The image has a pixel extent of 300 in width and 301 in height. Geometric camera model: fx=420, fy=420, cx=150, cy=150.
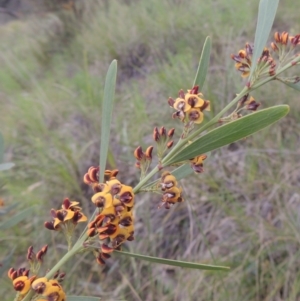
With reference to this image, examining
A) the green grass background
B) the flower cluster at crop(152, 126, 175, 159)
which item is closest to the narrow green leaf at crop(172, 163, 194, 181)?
the flower cluster at crop(152, 126, 175, 159)

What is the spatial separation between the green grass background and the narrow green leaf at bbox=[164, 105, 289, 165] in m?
0.70

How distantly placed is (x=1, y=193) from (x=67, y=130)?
0.45 m

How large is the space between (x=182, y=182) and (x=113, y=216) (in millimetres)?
1145

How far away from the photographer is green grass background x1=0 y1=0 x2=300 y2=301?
52.4 inches

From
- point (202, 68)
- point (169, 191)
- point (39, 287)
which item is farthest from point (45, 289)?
point (202, 68)

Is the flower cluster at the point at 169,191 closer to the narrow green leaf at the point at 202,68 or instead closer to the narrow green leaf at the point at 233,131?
the narrow green leaf at the point at 233,131

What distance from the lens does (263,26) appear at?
0.47 metres

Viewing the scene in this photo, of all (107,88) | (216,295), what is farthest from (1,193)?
(107,88)

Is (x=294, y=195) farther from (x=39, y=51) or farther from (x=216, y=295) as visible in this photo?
(x=39, y=51)

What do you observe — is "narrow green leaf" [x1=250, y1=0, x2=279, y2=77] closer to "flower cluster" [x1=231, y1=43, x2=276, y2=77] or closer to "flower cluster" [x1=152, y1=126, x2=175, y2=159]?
"flower cluster" [x1=231, y1=43, x2=276, y2=77]

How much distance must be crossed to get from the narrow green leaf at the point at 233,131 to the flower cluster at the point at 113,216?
0.20ft

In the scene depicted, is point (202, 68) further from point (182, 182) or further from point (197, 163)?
point (182, 182)

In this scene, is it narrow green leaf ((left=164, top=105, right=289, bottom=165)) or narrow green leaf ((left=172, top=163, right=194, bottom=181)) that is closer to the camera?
narrow green leaf ((left=164, top=105, right=289, bottom=165))

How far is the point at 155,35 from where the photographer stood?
2.68 m
